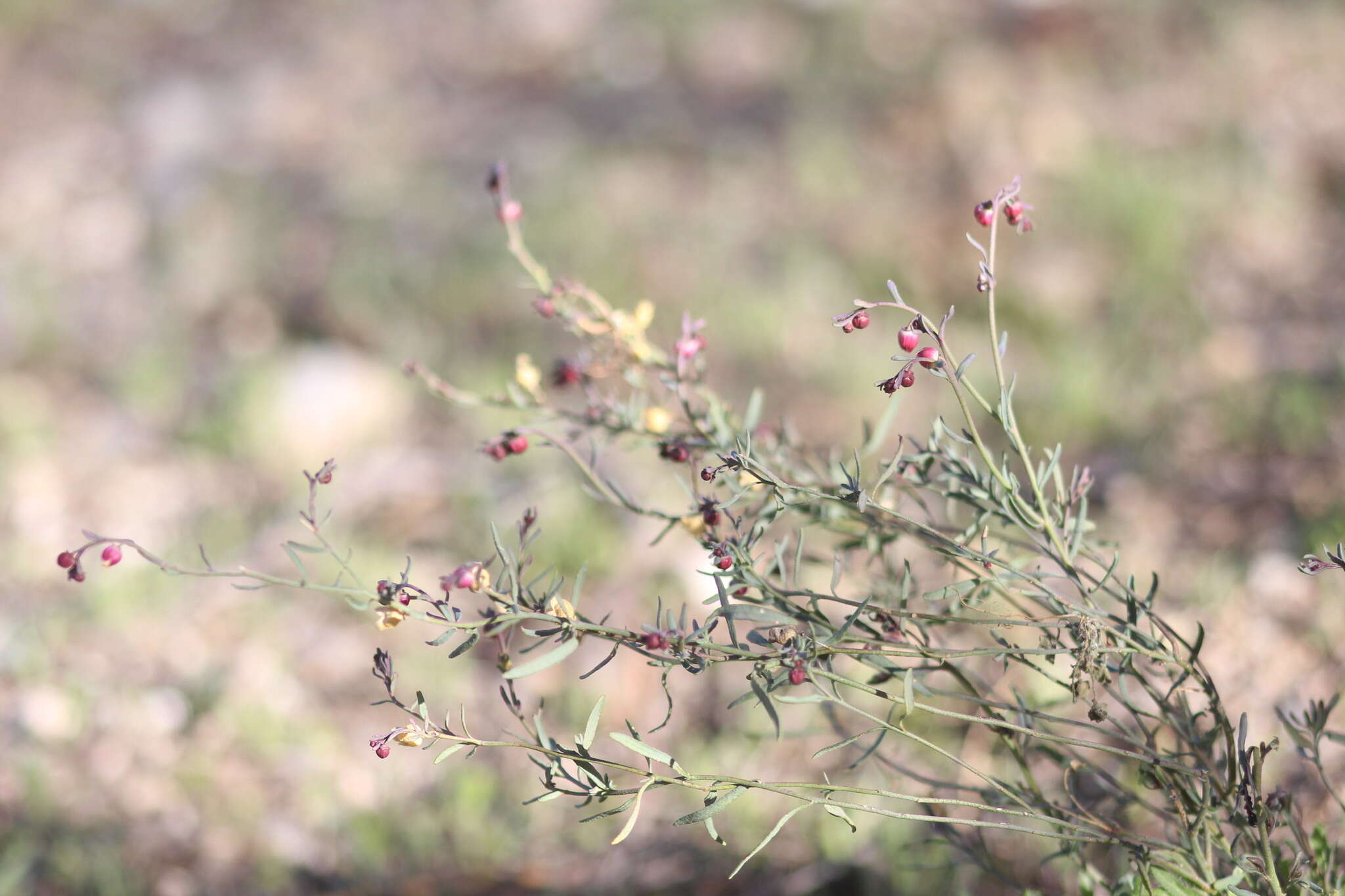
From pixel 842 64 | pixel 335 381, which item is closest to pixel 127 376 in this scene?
pixel 335 381

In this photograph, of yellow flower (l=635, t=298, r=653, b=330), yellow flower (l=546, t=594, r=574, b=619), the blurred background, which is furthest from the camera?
the blurred background

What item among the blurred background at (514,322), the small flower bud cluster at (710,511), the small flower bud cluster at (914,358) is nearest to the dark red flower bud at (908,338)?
the small flower bud cluster at (914,358)

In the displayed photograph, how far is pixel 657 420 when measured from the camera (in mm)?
1290

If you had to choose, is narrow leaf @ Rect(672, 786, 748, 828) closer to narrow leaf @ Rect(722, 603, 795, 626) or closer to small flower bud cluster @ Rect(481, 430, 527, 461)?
narrow leaf @ Rect(722, 603, 795, 626)

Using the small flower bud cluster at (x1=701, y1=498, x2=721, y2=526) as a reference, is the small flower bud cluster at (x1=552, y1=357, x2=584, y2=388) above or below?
above

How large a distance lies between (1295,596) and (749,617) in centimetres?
167

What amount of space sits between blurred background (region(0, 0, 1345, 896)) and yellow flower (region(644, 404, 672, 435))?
39.3 inches

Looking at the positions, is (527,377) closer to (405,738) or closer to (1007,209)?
(405,738)

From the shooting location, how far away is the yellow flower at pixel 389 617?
0.94 metres

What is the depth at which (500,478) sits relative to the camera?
10.4 ft

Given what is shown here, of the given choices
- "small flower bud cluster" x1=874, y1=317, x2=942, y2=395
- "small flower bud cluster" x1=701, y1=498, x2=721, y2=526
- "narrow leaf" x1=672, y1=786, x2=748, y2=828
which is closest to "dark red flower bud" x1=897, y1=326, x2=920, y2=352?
"small flower bud cluster" x1=874, y1=317, x2=942, y2=395

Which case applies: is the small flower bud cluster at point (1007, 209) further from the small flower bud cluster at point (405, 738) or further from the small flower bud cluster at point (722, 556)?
the small flower bud cluster at point (405, 738)

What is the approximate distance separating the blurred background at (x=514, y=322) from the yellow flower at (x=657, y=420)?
997mm

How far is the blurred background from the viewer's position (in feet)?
7.46
